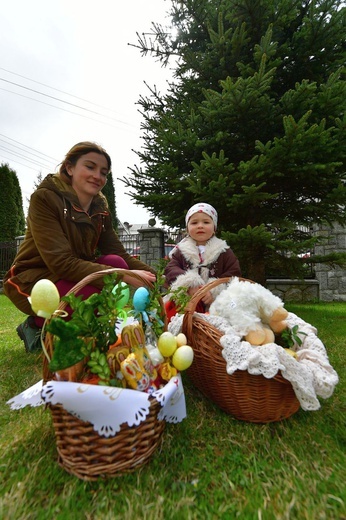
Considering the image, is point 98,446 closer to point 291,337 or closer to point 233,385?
point 233,385

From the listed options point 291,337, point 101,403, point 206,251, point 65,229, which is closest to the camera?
point 101,403

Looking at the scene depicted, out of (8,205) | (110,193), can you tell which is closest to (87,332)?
(8,205)

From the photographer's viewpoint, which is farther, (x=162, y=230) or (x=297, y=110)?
(x=162, y=230)

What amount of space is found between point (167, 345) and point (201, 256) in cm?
116

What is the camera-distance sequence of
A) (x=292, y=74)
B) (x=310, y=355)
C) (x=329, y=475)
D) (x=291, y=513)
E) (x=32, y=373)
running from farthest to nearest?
(x=292, y=74) < (x=32, y=373) < (x=310, y=355) < (x=329, y=475) < (x=291, y=513)

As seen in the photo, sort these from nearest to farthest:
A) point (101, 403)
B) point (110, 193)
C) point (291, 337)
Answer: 1. point (101, 403)
2. point (291, 337)
3. point (110, 193)

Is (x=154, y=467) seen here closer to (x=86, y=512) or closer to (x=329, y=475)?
(x=86, y=512)

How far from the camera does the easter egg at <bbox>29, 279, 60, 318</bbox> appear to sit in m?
0.97

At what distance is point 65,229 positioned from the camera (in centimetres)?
184

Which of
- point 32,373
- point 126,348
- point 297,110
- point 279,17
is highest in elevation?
point 279,17

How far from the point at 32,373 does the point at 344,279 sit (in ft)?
18.8

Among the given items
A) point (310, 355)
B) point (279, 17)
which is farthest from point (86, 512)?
point (279, 17)

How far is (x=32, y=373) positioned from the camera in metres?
1.84

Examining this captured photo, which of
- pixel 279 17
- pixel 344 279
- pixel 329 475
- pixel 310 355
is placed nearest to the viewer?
pixel 329 475
